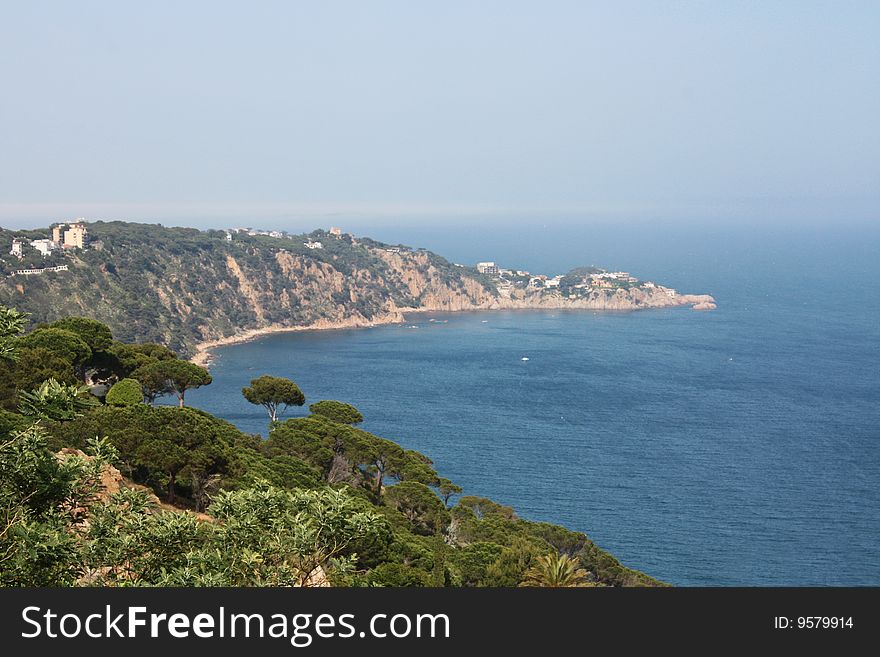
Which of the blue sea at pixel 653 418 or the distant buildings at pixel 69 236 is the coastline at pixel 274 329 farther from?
the distant buildings at pixel 69 236

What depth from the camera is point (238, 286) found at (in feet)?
428

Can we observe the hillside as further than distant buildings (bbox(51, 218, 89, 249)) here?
No

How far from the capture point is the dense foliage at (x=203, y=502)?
30.1 ft

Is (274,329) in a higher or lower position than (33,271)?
lower

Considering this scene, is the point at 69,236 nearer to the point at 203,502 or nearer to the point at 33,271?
the point at 33,271

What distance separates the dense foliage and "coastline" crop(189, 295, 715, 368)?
63.3 metres

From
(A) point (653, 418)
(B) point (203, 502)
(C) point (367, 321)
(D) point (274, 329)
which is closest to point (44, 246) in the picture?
(D) point (274, 329)

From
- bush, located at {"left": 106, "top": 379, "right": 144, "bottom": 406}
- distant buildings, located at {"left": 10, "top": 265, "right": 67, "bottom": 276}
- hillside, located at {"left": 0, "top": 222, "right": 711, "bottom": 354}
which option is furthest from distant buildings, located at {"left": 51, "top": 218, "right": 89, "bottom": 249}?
bush, located at {"left": 106, "top": 379, "right": 144, "bottom": 406}

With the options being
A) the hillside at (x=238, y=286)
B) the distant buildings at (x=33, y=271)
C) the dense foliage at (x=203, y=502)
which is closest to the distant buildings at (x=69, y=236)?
the hillside at (x=238, y=286)

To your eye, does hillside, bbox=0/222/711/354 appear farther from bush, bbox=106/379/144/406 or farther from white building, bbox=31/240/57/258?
bush, bbox=106/379/144/406

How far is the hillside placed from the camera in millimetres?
98625

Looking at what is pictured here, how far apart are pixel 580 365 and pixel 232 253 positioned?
67.8 m

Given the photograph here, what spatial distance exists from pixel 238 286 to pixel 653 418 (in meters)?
79.2

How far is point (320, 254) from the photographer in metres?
150
